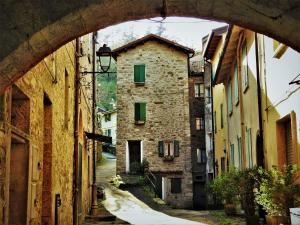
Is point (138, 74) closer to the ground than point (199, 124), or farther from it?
farther from it

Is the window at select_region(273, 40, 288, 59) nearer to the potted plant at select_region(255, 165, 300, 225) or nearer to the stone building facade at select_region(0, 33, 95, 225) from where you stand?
the potted plant at select_region(255, 165, 300, 225)

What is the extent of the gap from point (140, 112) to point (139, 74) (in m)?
2.54

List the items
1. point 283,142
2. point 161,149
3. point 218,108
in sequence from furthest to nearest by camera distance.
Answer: point 161,149 < point 218,108 < point 283,142

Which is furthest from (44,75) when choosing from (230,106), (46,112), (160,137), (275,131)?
(160,137)

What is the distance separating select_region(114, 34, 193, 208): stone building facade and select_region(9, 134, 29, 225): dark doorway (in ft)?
77.1

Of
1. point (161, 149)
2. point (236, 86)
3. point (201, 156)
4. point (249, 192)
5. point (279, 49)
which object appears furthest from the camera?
point (201, 156)

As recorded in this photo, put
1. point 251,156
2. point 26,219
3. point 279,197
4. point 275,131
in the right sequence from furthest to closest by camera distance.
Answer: point 251,156 < point 275,131 < point 279,197 < point 26,219

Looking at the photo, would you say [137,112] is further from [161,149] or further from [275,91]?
[275,91]

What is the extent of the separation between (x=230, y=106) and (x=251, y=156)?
15.4 feet

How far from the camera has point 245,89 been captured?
48.2 feet

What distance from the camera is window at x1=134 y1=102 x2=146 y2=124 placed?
30453mm

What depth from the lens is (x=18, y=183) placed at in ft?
20.8

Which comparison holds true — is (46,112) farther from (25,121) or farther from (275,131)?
(275,131)

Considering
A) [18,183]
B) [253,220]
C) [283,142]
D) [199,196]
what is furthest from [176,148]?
[18,183]
